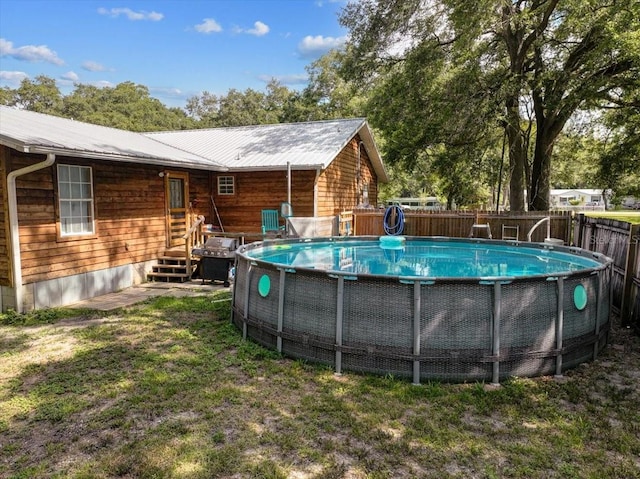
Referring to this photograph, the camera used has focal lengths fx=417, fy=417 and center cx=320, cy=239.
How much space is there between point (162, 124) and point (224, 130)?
33.9 metres

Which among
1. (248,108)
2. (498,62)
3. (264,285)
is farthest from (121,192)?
(248,108)

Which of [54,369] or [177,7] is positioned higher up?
[177,7]

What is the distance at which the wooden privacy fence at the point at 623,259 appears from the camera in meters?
5.82

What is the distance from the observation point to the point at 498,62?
15.2m

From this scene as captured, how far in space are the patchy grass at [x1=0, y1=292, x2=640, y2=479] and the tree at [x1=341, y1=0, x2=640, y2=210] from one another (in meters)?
9.67

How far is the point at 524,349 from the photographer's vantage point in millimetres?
4184

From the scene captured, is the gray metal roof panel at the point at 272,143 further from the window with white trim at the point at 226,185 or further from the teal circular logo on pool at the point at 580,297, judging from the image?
the teal circular logo on pool at the point at 580,297

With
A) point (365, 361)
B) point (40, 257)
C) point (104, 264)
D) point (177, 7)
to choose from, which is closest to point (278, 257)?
point (104, 264)

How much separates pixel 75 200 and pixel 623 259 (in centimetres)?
952

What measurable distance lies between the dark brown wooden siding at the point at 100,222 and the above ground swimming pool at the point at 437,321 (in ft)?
15.1

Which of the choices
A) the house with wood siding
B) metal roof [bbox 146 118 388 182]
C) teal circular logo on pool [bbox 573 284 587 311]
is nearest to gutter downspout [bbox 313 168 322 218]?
the house with wood siding

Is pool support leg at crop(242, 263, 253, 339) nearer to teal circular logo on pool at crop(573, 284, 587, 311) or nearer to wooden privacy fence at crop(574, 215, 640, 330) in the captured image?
teal circular logo on pool at crop(573, 284, 587, 311)

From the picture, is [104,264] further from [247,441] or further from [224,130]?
[224,130]

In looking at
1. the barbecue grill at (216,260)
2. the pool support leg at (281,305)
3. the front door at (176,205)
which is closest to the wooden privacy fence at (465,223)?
the front door at (176,205)
